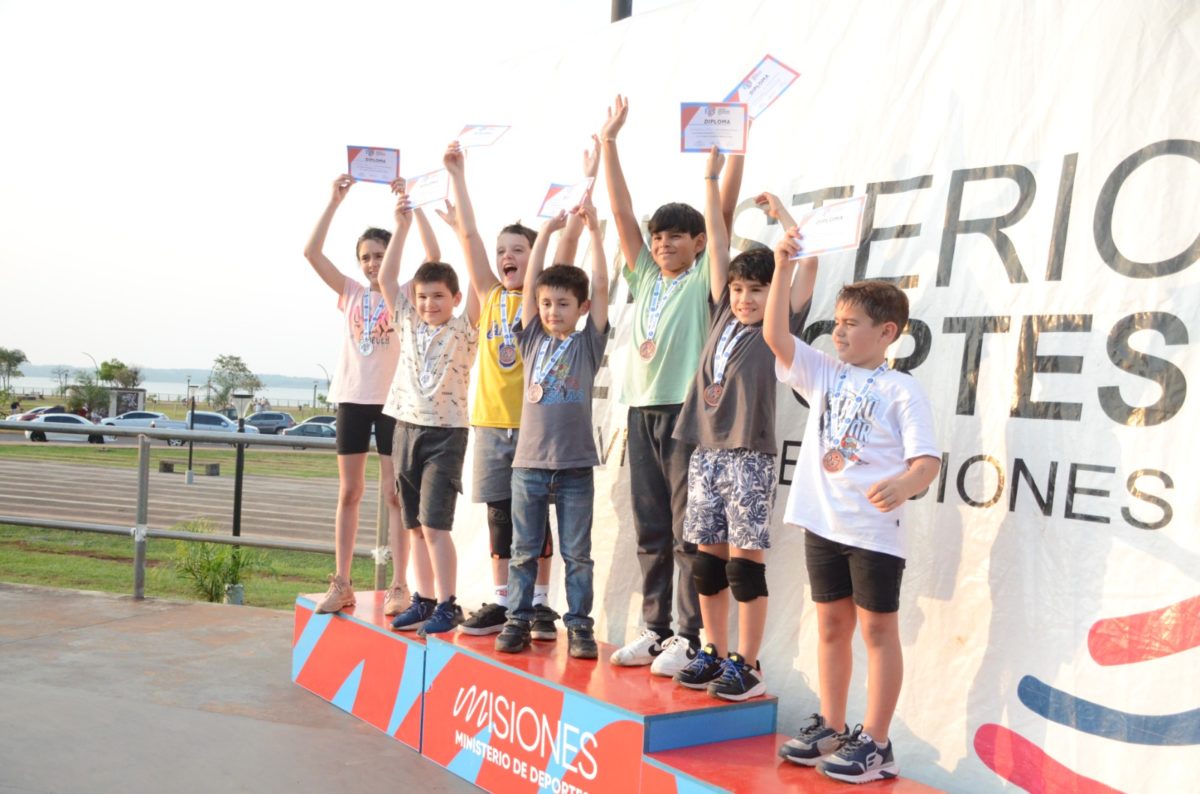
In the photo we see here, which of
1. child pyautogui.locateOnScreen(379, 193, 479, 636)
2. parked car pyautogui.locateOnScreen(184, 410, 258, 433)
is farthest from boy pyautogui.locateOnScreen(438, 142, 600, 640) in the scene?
parked car pyautogui.locateOnScreen(184, 410, 258, 433)

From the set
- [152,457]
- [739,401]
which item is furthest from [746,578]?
[152,457]

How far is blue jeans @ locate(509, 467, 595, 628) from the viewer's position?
3494mm

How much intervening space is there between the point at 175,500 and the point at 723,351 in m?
17.7

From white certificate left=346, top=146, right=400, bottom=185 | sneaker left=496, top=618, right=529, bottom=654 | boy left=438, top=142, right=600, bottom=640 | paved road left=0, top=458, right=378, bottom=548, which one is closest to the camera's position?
sneaker left=496, top=618, right=529, bottom=654

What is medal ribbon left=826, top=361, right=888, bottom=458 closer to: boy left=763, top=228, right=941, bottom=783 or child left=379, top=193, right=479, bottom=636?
boy left=763, top=228, right=941, bottom=783

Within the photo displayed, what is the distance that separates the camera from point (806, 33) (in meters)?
3.73

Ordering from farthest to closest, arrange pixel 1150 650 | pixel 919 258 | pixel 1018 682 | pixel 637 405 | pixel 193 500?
pixel 193 500, pixel 637 405, pixel 919 258, pixel 1018 682, pixel 1150 650

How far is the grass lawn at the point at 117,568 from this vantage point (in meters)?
9.09

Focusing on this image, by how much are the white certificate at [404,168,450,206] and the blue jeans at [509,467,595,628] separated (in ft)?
4.22

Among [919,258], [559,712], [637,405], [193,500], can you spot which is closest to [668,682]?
[559,712]

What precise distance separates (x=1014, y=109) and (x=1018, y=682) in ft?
5.71

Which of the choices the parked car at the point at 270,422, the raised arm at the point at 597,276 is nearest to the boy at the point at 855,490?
the raised arm at the point at 597,276

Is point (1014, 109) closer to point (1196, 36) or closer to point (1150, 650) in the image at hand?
point (1196, 36)

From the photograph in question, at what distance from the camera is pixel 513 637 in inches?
135
